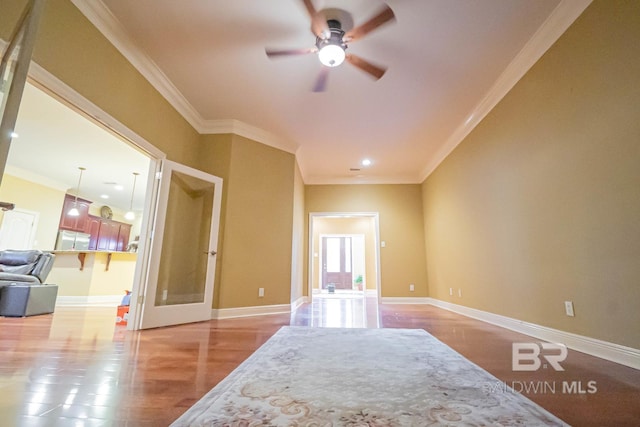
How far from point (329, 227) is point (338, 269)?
297 cm

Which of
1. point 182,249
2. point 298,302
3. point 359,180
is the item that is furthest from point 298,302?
point 359,180

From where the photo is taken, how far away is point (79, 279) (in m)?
5.44

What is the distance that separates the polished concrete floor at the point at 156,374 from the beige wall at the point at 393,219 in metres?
2.92

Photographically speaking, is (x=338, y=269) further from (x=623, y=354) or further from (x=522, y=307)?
(x=623, y=354)

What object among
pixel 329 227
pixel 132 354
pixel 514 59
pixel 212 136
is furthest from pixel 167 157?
pixel 329 227

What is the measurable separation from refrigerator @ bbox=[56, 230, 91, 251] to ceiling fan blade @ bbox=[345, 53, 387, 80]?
7894 millimetres

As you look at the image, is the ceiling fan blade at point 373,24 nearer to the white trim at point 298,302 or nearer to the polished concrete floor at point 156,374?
the polished concrete floor at point 156,374

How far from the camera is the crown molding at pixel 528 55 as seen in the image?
2.18m

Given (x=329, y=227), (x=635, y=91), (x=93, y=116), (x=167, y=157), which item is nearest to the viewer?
(x=635, y=91)

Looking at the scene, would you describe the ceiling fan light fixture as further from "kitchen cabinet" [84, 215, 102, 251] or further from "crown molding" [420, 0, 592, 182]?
"kitchen cabinet" [84, 215, 102, 251]

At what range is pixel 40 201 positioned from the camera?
6211 millimetres

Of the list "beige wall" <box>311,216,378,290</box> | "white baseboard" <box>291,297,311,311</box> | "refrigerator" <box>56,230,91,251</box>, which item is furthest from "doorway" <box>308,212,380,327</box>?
Result: "refrigerator" <box>56,230,91,251</box>

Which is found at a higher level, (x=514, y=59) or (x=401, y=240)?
(x=514, y=59)

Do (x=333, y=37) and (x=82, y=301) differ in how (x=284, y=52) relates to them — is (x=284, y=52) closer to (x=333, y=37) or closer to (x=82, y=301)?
(x=333, y=37)
